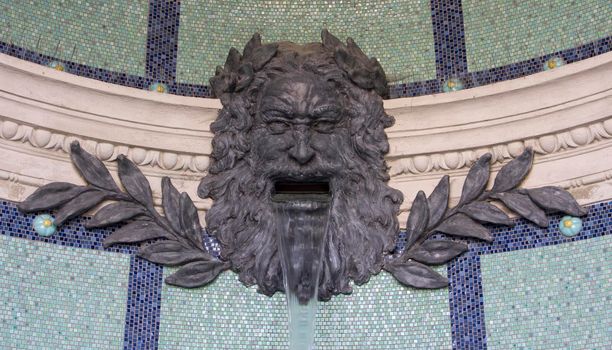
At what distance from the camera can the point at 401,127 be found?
5.82m

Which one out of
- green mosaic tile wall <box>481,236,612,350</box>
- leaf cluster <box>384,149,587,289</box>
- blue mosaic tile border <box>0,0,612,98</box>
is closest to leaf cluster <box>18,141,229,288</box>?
blue mosaic tile border <box>0,0,612,98</box>

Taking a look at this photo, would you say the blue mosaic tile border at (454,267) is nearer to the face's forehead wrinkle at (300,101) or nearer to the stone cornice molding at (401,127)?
the stone cornice molding at (401,127)

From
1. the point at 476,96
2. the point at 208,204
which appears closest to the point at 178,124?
the point at 208,204

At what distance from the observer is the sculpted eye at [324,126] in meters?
5.68

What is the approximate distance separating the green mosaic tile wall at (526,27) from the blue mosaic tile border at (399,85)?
0.15ft

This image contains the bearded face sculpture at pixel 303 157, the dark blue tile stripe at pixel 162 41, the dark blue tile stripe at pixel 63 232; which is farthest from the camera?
the dark blue tile stripe at pixel 162 41

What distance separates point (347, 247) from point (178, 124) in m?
0.96

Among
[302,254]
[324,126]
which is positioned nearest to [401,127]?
[324,126]

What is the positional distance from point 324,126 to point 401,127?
382mm

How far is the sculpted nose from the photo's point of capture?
561cm

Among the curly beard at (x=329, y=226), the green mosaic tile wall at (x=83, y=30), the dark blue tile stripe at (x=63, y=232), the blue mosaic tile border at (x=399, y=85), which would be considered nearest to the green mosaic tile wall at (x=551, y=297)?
the curly beard at (x=329, y=226)

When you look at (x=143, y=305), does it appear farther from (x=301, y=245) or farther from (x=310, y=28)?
(x=310, y=28)

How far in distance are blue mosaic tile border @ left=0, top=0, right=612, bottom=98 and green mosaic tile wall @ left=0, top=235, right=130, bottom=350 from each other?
34.1 inches

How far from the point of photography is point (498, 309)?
5457 millimetres
